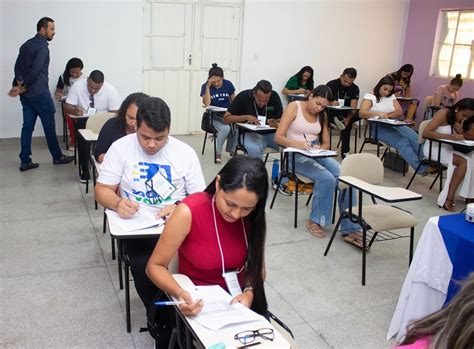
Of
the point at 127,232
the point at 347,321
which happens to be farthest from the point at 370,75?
the point at 127,232

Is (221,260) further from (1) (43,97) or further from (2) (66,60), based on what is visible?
(2) (66,60)

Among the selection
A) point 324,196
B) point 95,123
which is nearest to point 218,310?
point 324,196

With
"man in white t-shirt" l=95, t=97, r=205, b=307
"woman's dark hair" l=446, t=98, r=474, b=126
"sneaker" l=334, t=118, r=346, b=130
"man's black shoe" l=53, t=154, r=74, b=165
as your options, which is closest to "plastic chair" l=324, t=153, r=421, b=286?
"man in white t-shirt" l=95, t=97, r=205, b=307

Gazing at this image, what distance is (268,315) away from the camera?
1.84 metres

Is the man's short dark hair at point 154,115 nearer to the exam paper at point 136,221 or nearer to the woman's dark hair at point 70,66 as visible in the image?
the exam paper at point 136,221

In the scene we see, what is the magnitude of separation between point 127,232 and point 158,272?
1.56 ft

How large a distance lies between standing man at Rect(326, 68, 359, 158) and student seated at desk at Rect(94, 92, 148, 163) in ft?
12.9

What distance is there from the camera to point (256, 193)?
5.52 feet

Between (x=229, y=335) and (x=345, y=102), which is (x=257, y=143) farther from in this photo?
(x=229, y=335)

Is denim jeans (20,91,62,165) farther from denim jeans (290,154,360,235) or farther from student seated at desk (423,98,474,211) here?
student seated at desk (423,98,474,211)

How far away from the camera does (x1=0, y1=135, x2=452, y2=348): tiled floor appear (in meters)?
2.50

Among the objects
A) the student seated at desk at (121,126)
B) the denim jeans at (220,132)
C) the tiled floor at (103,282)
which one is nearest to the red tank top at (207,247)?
the tiled floor at (103,282)

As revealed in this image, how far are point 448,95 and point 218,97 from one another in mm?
3935

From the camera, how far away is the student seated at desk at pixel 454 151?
4.76m
